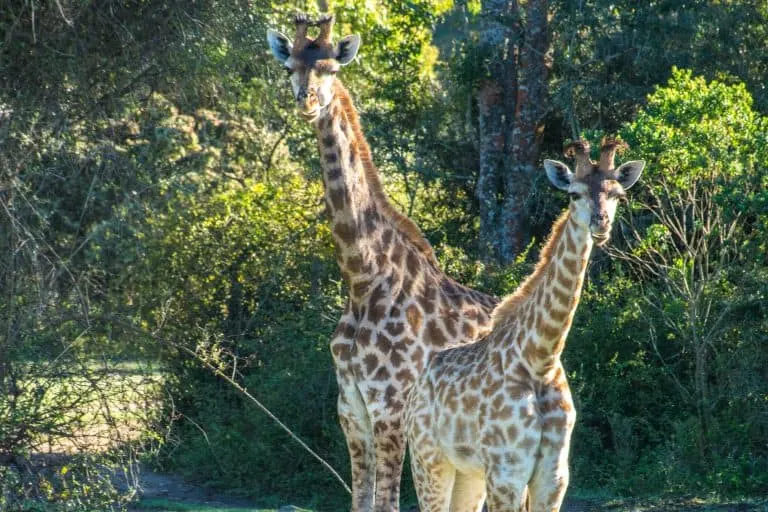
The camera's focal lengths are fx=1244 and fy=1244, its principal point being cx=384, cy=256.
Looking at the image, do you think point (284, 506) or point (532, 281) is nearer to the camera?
point (532, 281)

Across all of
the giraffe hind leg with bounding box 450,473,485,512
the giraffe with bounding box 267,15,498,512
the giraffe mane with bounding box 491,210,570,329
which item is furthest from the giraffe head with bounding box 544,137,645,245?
the giraffe with bounding box 267,15,498,512

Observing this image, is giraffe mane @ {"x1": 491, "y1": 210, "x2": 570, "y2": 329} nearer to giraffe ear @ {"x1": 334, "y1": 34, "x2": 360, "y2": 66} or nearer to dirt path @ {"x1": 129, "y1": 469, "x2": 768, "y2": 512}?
giraffe ear @ {"x1": 334, "y1": 34, "x2": 360, "y2": 66}

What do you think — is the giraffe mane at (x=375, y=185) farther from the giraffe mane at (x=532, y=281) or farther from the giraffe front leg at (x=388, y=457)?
the giraffe mane at (x=532, y=281)

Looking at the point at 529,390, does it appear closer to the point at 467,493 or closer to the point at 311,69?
the point at 467,493

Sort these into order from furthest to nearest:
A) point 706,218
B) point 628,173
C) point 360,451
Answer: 1. point 706,218
2. point 360,451
3. point 628,173

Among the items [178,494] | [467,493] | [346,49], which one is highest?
[346,49]

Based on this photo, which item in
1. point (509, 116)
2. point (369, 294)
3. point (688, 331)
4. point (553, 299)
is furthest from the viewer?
point (509, 116)

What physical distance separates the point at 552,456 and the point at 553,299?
86cm

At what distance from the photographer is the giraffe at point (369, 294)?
8.44m

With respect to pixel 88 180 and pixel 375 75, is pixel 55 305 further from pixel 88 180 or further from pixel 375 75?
pixel 375 75

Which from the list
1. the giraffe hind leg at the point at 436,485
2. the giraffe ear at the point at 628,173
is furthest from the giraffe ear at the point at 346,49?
the giraffe hind leg at the point at 436,485

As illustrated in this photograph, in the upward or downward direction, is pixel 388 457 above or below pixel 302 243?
below

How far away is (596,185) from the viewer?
21.1 feet

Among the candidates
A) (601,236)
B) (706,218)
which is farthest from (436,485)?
(706,218)
